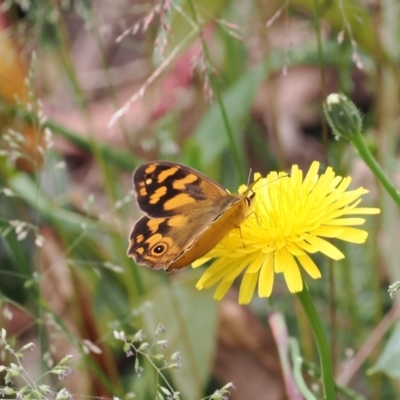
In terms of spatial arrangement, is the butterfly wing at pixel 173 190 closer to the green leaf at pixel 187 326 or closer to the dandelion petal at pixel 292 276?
the dandelion petal at pixel 292 276

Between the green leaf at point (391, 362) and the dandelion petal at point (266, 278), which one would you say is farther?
the green leaf at point (391, 362)

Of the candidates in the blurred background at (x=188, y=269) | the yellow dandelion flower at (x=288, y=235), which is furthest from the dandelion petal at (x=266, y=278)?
the blurred background at (x=188, y=269)

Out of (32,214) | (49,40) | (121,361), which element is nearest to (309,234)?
(121,361)

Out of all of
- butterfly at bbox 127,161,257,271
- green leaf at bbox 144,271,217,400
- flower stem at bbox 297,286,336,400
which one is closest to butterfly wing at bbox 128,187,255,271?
butterfly at bbox 127,161,257,271

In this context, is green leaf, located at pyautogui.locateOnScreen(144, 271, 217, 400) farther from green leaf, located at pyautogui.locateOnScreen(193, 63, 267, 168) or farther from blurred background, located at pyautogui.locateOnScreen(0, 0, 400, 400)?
green leaf, located at pyautogui.locateOnScreen(193, 63, 267, 168)

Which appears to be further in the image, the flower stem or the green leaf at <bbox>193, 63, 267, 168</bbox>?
the green leaf at <bbox>193, 63, 267, 168</bbox>

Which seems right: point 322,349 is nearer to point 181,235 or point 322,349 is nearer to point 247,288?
point 247,288

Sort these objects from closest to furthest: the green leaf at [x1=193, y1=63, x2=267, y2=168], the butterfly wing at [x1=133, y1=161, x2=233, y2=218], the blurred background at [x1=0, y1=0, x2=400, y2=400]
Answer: the butterfly wing at [x1=133, y1=161, x2=233, y2=218]
the blurred background at [x1=0, y1=0, x2=400, y2=400]
the green leaf at [x1=193, y1=63, x2=267, y2=168]
